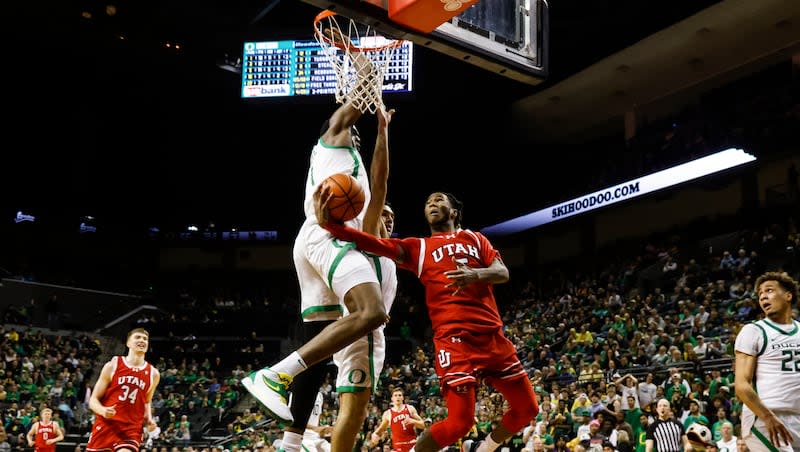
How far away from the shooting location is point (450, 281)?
534cm

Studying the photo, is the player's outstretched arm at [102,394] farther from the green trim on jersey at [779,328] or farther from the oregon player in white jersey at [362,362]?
the green trim on jersey at [779,328]

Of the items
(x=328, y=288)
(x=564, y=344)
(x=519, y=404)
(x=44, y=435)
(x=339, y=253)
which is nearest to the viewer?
(x=339, y=253)

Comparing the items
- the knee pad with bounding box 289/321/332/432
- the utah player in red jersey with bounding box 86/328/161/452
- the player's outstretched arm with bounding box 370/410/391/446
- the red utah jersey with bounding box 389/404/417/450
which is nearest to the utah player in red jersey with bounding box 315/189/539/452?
the knee pad with bounding box 289/321/332/432

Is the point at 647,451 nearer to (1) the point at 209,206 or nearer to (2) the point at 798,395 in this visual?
(2) the point at 798,395

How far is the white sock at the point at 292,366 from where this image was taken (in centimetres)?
384

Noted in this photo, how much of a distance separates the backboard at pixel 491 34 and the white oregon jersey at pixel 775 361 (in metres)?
2.80

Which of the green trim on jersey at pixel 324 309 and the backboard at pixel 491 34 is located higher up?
the backboard at pixel 491 34

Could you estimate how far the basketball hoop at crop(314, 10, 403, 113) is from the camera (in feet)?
19.1

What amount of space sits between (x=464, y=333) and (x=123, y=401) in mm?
3573

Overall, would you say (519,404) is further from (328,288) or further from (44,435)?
(44,435)

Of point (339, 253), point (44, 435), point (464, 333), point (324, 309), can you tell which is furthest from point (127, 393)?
point (44, 435)

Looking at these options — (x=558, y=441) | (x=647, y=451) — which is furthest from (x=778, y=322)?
(x=558, y=441)

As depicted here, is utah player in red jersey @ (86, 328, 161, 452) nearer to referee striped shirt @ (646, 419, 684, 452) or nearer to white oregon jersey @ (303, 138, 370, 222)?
white oregon jersey @ (303, 138, 370, 222)

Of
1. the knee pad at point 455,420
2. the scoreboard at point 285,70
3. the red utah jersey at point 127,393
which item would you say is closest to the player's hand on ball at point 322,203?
the knee pad at point 455,420
